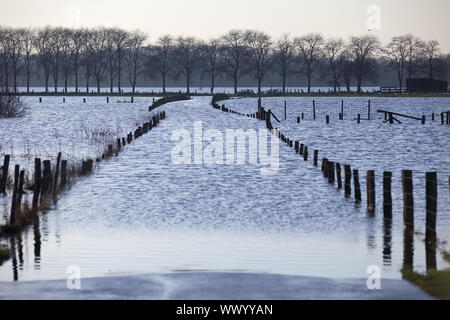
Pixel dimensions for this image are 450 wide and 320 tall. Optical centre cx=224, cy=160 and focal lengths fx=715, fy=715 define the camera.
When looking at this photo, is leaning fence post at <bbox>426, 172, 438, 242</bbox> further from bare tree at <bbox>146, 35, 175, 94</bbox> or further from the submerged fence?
bare tree at <bbox>146, 35, 175, 94</bbox>

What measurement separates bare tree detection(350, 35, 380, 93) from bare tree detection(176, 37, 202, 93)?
38.9 metres

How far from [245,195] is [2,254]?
13456 mm

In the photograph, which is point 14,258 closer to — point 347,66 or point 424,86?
point 424,86

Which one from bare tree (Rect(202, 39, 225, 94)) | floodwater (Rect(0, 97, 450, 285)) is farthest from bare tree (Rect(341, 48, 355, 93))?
floodwater (Rect(0, 97, 450, 285))

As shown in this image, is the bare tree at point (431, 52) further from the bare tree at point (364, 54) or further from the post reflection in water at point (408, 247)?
the post reflection in water at point (408, 247)

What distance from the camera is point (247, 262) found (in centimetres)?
1551

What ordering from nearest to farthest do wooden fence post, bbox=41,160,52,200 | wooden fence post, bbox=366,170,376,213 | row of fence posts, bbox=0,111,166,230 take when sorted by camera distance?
row of fence posts, bbox=0,111,166,230
wooden fence post, bbox=366,170,376,213
wooden fence post, bbox=41,160,52,200

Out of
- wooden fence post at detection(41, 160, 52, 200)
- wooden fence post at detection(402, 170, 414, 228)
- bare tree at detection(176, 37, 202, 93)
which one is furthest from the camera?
bare tree at detection(176, 37, 202, 93)

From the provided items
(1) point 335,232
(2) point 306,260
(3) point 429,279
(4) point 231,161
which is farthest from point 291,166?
(3) point 429,279

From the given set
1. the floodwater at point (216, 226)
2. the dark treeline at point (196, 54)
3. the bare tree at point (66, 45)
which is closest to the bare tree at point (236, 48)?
the dark treeline at point (196, 54)

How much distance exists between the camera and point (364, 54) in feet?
569

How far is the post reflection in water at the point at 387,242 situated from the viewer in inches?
617

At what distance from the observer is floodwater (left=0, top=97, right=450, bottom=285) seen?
50.1 feet
